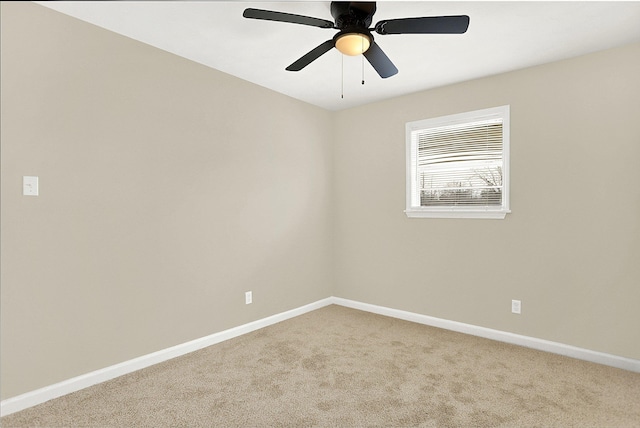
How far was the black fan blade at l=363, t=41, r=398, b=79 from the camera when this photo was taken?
6.90ft

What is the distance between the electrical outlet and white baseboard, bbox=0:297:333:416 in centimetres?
219

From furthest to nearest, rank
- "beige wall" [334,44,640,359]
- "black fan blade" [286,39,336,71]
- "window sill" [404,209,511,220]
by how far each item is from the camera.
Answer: "window sill" [404,209,511,220] < "beige wall" [334,44,640,359] < "black fan blade" [286,39,336,71]

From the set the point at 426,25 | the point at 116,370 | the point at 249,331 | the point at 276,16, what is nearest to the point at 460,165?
the point at 426,25

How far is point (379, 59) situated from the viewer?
2189mm

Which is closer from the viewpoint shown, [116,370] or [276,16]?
[276,16]

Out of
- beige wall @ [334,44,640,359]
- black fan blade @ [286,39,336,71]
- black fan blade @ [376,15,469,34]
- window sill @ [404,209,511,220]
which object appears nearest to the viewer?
black fan blade @ [376,15,469,34]

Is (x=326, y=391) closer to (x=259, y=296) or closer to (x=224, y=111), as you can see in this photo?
(x=259, y=296)

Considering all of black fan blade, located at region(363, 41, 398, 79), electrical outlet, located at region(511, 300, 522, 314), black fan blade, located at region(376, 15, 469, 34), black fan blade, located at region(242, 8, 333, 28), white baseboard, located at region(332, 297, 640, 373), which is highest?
black fan blade, located at region(242, 8, 333, 28)

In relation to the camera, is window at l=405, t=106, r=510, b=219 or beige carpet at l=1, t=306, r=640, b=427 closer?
Answer: beige carpet at l=1, t=306, r=640, b=427

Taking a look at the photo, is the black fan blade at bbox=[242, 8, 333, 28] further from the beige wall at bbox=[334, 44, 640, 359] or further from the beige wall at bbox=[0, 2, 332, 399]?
the beige wall at bbox=[334, 44, 640, 359]

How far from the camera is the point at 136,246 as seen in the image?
8.45 ft

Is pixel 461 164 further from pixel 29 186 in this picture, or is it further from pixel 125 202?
pixel 29 186

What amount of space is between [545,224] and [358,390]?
6.63ft

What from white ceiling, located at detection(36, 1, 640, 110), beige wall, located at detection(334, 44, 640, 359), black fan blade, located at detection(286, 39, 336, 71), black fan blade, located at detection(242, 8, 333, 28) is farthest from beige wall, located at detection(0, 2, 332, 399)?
beige wall, located at detection(334, 44, 640, 359)
